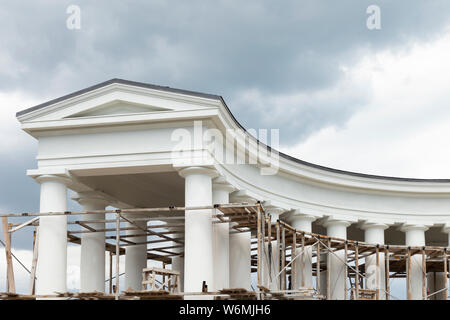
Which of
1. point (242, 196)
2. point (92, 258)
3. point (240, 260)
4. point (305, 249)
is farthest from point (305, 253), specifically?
point (92, 258)

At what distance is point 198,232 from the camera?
47094 mm

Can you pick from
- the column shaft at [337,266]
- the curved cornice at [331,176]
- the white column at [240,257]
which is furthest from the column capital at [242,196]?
the column shaft at [337,266]

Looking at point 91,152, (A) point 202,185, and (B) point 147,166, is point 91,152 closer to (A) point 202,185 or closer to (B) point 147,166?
(B) point 147,166

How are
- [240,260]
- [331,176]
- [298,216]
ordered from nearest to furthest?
[240,260] < [298,216] < [331,176]

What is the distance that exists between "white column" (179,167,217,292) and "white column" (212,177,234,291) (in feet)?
8.18

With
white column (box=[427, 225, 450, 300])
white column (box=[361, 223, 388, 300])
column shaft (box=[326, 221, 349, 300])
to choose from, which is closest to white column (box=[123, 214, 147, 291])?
column shaft (box=[326, 221, 349, 300])

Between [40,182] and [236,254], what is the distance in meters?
15.4

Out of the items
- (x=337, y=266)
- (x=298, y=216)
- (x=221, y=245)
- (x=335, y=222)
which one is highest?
(x=298, y=216)

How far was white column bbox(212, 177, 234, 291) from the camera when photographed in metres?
50.4

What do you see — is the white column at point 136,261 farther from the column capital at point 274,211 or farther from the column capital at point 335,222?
the column capital at point 335,222

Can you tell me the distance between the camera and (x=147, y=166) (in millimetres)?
49406

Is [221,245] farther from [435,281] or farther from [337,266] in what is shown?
[435,281]

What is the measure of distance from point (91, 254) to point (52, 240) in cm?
791
